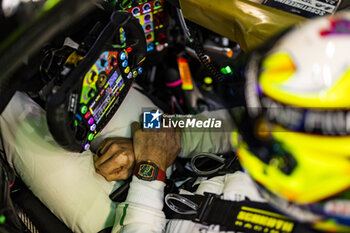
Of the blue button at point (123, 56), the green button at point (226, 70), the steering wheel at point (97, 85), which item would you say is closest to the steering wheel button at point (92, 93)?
the steering wheel at point (97, 85)

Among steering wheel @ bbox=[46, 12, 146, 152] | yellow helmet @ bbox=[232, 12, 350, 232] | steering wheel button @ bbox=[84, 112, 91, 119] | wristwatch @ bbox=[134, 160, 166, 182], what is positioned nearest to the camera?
yellow helmet @ bbox=[232, 12, 350, 232]

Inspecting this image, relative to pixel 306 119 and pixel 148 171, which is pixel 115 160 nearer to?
pixel 148 171

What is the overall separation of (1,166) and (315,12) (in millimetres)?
1029

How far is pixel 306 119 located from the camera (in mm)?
721

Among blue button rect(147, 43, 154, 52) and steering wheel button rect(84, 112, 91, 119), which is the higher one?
blue button rect(147, 43, 154, 52)

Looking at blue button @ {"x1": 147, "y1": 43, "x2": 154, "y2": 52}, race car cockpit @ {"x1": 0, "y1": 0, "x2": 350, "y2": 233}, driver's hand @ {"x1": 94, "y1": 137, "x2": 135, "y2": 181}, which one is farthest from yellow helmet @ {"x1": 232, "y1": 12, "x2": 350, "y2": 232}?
blue button @ {"x1": 147, "y1": 43, "x2": 154, "y2": 52}

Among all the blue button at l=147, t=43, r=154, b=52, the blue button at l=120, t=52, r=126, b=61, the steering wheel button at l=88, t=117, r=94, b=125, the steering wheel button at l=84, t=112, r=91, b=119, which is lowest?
the steering wheel button at l=88, t=117, r=94, b=125

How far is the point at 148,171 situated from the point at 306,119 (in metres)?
0.53

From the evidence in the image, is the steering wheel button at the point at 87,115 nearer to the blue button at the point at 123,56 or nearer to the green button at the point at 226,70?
the blue button at the point at 123,56

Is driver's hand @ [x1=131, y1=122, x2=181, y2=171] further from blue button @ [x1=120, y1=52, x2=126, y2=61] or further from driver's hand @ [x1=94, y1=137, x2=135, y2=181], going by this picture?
blue button @ [x1=120, y1=52, x2=126, y2=61]

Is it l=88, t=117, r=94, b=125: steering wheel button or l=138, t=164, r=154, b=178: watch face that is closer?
l=88, t=117, r=94, b=125: steering wheel button

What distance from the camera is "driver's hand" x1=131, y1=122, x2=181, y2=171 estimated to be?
3.77ft

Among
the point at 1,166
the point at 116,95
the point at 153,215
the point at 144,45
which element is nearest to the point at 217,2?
the point at 144,45

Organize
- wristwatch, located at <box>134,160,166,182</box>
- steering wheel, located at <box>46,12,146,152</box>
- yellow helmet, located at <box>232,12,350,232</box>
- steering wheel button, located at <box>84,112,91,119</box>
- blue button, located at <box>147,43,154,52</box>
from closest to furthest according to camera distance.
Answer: yellow helmet, located at <box>232,12,350,232</box>
steering wheel, located at <box>46,12,146,152</box>
steering wheel button, located at <box>84,112,91,119</box>
wristwatch, located at <box>134,160,166,182</box>
blue button, located at <box>147,43,154,52</box>
